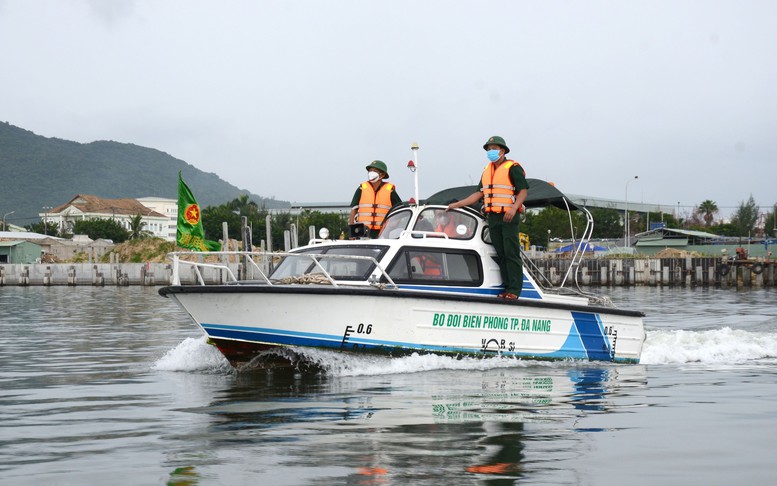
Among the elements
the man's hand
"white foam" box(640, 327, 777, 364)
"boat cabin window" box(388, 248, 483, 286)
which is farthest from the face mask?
"white foam" box(640, 327, 777, 364)

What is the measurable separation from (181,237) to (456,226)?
60.6ft

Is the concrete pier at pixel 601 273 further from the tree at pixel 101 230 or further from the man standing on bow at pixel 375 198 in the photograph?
the tree at pixel 101 230

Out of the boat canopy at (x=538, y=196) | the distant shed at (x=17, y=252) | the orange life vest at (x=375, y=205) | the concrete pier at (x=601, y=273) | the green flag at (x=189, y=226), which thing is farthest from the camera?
the distant shed at (x=17, y=252)

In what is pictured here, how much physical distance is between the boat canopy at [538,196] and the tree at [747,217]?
11863 centimetres

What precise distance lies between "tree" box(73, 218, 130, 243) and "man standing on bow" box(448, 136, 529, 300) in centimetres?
13441

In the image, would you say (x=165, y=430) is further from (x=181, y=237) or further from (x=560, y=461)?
(x=181, y=237)

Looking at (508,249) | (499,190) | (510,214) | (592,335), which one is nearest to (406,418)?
(508,249)

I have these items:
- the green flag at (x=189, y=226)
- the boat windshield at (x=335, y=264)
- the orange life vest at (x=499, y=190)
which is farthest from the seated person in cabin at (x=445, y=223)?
the green flag at (x=189, y=226)

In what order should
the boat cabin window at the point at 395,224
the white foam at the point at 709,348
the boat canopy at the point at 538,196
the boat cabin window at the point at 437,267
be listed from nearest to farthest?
the boat cabin window at the point at 437,267 → the boat cabin window at the point at 395,224 → the boat canopy at the point at 538,196 → the white foam at the point at 709,348

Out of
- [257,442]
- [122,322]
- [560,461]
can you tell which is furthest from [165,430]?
[122,322]

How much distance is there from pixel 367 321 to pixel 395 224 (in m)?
2.38

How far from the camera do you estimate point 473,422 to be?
825 cm

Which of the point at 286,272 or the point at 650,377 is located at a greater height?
the point at 286,272

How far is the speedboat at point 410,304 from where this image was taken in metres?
11.0
